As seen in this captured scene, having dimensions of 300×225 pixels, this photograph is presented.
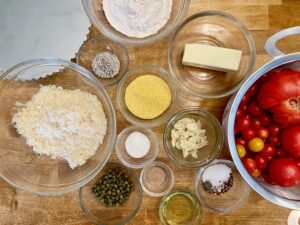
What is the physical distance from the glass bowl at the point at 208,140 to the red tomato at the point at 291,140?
209mm

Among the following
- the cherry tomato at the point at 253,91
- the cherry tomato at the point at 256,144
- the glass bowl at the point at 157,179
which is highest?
the cherry tomato at the point at 253,91

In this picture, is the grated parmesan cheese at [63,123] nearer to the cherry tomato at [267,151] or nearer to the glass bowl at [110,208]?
the glass bowl at [110,208]

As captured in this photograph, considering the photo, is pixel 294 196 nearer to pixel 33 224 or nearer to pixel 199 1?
pixel 199 1

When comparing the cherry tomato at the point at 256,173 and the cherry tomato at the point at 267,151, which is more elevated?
the cherry tomato at the point at 267,151

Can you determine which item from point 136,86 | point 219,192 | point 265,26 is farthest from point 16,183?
point 265,26

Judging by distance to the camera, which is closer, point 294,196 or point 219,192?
point 294,196

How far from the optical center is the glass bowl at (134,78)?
1.45 metres

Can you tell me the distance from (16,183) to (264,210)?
2.85 ft

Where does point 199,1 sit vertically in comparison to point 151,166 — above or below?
above

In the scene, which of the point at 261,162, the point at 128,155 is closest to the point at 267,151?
the point at 261,162

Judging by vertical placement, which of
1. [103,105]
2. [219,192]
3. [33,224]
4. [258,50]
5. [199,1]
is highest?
[199,1]

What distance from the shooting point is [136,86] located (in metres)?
1.45

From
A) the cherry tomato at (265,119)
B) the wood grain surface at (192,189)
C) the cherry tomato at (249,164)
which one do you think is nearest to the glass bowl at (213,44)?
the wood grain surface at (192,189)

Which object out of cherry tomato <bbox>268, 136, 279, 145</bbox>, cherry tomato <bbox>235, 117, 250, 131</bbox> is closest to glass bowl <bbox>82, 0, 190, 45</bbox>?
cherry tomato <bbox>235, 117, 250, 131</bbox>
